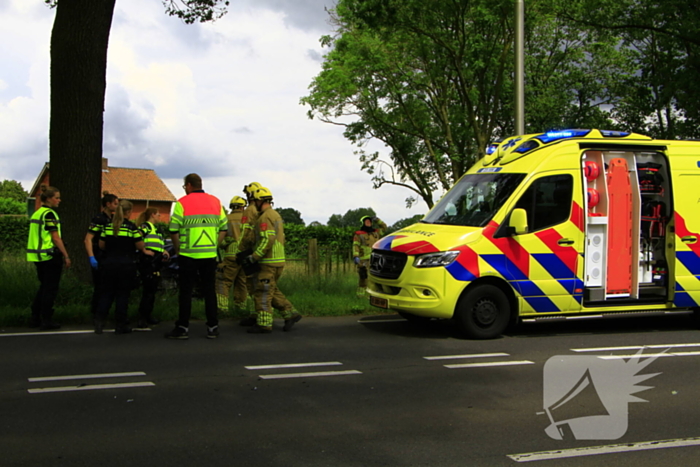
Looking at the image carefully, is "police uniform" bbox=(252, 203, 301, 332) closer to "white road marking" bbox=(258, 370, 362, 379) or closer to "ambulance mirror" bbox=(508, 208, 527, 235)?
"white road marking" bbox=(258, 370, 362, 379)

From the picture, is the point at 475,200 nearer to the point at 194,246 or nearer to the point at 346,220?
the point at 194,246

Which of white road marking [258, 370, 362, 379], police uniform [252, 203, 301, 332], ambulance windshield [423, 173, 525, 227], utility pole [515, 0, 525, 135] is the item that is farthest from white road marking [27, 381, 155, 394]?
utility pole [515, 0, 525, 135]

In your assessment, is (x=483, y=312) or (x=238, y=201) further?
(x=238, y=201)

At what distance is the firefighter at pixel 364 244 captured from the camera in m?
13.3

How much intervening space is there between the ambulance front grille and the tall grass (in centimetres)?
192

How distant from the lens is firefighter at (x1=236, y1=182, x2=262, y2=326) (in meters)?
9.53

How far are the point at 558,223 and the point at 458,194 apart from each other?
147cm

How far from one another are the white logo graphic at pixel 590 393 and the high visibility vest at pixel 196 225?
4285 millimetres

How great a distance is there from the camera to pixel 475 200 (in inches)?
383

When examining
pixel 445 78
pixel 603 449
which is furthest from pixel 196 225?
pixel 445 78

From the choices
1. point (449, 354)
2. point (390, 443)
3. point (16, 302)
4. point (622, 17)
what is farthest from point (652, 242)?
point (622, 17)

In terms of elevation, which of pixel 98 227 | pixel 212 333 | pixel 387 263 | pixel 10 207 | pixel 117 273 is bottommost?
pixel 212 333

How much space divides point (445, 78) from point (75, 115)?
1766 centimetres

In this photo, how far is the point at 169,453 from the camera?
15.0 feet
